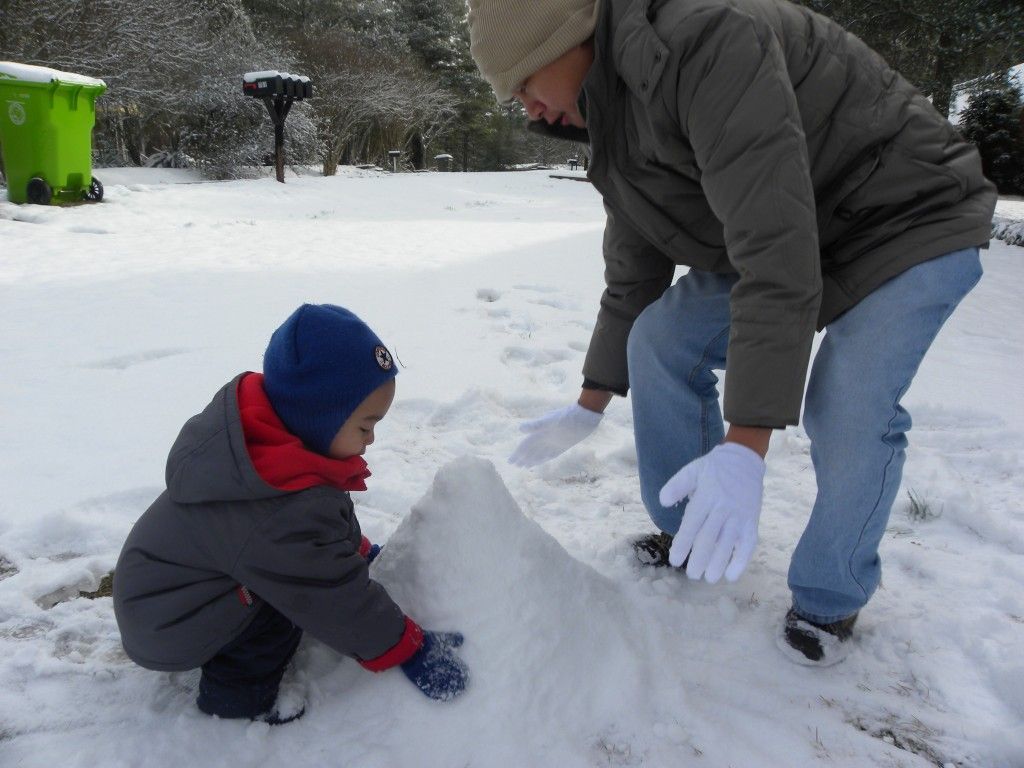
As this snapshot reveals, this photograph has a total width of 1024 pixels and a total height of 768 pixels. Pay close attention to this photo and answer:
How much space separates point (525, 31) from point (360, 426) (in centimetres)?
75

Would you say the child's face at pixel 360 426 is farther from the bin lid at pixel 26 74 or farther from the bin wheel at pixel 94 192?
the bin wheel at pixel 94 192

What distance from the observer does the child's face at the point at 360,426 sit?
4.57ft

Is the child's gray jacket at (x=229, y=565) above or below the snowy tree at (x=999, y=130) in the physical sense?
below

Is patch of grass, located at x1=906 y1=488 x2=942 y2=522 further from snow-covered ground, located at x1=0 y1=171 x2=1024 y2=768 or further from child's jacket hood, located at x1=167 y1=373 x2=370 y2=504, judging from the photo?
child's jacket hood, located at x1=167 y1=373 x2=370 y2=504

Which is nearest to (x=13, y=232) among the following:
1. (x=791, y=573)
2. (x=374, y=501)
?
(x=374, y=501)

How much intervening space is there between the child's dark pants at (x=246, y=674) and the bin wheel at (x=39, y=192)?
7.30 m

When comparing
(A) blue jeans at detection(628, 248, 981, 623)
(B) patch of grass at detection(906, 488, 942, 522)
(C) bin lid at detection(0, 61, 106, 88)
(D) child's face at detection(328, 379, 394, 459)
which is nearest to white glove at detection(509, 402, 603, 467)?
(A) blue jeans at detection(628, 248, 981, 623)

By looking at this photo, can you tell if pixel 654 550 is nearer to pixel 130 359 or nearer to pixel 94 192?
pixel 130 359

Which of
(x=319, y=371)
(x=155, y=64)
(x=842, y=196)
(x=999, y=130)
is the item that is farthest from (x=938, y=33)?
(x=155, y=64)

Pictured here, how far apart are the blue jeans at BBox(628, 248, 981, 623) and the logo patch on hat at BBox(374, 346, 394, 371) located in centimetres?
58

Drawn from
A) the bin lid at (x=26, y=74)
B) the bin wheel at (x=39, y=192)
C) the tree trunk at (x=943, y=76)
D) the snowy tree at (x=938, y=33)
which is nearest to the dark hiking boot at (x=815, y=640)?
the bin wheel at (x=39, y=192)

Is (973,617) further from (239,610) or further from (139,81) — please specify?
(139,81)

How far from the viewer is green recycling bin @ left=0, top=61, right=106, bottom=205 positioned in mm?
6961

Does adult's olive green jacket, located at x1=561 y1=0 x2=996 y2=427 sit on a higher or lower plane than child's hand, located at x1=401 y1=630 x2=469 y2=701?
higher
